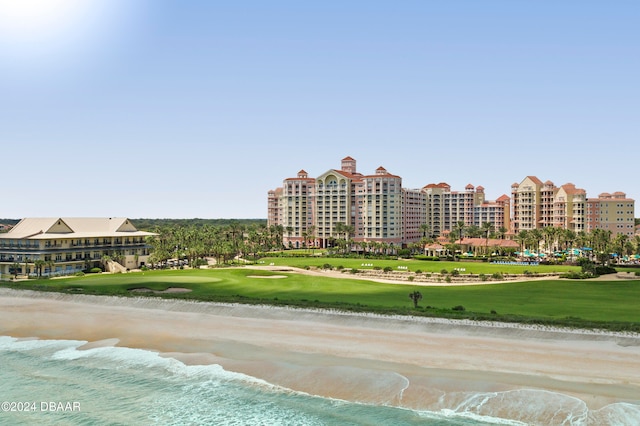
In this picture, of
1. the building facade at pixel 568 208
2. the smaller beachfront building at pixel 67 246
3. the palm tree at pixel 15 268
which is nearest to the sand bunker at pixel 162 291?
the smaller beachfront building at pixel 67 246

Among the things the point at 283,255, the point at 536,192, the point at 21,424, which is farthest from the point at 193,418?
the point at 536,192

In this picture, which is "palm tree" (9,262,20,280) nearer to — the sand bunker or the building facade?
the sand bunker

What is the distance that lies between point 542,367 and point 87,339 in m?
35.2

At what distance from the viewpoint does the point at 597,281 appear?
249 feet

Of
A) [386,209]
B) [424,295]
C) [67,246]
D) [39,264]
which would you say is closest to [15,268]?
[39,264]

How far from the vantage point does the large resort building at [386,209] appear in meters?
154

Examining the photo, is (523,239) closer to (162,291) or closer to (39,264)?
(162,291)

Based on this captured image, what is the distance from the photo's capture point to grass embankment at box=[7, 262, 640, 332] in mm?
42875

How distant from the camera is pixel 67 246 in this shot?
299 ft

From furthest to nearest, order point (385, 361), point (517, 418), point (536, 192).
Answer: point (536, 192), point (385, 361), point (517, 418)

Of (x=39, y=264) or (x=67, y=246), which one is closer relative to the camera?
(x=39, y=264)

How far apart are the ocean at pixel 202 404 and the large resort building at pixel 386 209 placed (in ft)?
410

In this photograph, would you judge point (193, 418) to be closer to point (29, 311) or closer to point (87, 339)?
point (87, 339)

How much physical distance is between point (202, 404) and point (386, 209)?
140484mm
